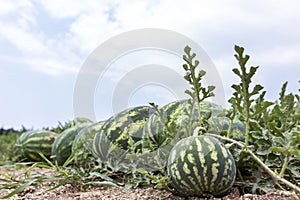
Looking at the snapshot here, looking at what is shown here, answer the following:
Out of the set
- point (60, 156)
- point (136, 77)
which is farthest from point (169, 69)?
point (60, 156)

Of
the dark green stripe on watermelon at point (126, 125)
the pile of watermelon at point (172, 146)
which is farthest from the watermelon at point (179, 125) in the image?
the dark green stripe on watermelon at point (126, 125)

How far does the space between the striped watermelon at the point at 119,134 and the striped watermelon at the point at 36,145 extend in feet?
7.46

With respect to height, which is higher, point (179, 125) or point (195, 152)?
point (179, 125)

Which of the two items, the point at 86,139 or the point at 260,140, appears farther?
the point at 86,139

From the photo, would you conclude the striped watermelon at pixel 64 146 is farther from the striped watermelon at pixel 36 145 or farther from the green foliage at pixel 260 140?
the green foliage at pixel 260 140

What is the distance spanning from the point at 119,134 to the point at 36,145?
8.53ft

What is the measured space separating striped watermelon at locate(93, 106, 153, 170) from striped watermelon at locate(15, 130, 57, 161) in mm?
2275

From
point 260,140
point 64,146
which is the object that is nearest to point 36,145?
point 64,146

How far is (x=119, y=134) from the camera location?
102 inches

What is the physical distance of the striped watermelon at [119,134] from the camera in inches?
99.0

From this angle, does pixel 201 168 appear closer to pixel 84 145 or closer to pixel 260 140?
pixel 260 140

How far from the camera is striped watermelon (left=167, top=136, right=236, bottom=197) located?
1.64m

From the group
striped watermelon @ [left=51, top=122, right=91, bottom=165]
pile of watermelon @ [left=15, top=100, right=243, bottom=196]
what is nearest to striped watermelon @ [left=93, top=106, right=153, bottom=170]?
pile of watermelon @ [left=15, top=100, right=243, bottom=196]

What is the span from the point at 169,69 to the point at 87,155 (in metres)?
1.16
